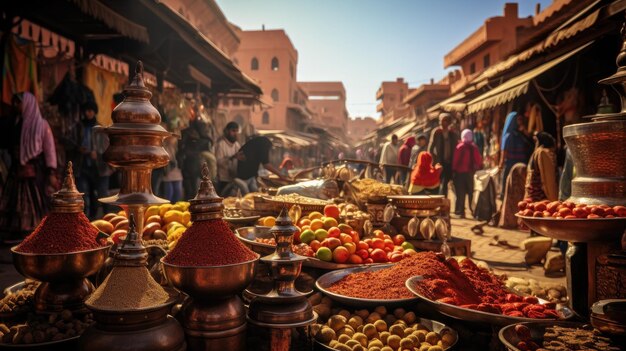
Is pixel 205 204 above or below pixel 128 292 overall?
above

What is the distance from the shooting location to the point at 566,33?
5.59 meters

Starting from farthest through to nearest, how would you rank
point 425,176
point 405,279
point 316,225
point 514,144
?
point 514,144 → point 425,176 → point 316,225 → point 405,279

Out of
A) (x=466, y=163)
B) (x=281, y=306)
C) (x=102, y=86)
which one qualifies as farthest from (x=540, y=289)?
(x=102, y=86)

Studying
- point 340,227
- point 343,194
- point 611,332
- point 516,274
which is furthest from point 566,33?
point 611,332

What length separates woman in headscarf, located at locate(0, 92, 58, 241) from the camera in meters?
5.11

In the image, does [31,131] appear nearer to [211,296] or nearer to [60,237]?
[60,237]

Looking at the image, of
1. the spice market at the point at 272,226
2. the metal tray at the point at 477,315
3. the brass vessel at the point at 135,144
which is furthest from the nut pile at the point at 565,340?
the brass vessel at the point at 135,144

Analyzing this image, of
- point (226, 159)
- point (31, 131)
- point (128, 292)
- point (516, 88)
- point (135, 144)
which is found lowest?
point (128, 292)

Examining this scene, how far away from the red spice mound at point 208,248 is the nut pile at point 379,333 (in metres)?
0.57

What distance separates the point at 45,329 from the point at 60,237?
1.14 feet

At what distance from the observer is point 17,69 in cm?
523

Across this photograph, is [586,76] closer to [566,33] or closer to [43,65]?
[566,33]

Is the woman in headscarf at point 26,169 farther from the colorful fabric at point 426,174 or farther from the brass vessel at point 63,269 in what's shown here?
the colorful fabric at point 426,174

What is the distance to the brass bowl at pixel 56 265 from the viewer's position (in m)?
1.60
